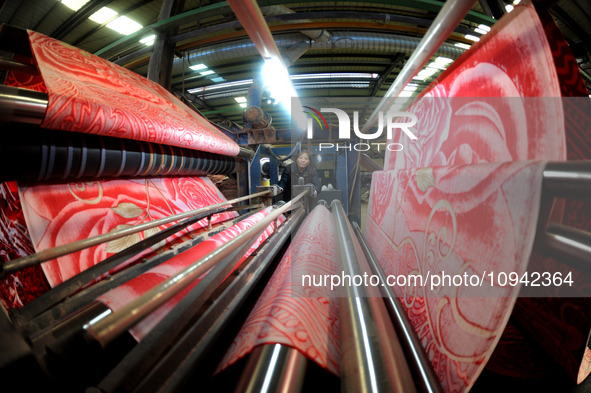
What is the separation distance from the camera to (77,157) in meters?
0.65

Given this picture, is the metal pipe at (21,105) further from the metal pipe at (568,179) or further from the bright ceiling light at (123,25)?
the bright ceiling light at (123,25)

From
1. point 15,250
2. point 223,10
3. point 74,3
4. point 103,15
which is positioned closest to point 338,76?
point 223,10

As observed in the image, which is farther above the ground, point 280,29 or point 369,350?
point 280,29

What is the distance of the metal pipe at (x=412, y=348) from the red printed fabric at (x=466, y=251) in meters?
0.01

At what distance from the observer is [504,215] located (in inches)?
11.3

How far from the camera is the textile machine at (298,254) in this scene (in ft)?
0.92

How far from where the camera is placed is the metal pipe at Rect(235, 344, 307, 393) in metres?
0.29

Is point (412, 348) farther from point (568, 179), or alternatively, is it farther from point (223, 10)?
point (223, 10)

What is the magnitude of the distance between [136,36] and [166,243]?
1895 millimetres

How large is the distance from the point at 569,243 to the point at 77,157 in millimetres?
1061

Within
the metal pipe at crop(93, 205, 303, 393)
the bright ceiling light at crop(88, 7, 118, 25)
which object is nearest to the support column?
the bright ceiling light at crop(88, 7, 118, 25)

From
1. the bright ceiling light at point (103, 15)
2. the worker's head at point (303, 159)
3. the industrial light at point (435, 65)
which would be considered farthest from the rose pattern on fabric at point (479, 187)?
the industrial light at point (435, 65)

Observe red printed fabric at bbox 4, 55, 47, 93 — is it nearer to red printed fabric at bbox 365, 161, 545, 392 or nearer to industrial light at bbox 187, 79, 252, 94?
red printed fabric at bbox 365, 161, 545, 392

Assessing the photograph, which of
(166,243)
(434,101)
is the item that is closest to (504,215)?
(434,101)
